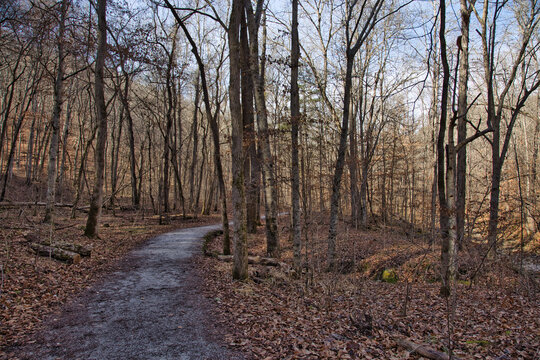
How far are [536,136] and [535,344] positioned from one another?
732 inches

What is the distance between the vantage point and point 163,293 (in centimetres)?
670

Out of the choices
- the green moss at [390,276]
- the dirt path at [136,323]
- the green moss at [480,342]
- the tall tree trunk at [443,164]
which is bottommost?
the green moss at [390,276]

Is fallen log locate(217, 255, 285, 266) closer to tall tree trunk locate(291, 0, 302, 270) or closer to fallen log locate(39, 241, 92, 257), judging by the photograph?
tall tree trunk locate(291, 0, 302, 270)

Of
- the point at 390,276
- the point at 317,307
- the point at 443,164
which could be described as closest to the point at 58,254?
the point at 317,307

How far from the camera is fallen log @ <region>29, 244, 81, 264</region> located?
26.2 ft

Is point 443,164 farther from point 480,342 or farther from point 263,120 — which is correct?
point 263,120

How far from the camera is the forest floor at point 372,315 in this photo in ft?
14.9

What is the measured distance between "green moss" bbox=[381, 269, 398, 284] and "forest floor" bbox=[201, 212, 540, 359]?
0.44 ft

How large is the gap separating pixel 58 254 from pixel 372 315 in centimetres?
767

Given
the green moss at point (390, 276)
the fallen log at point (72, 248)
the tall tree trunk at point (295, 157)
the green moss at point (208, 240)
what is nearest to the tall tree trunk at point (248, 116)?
the tall tree trunk at point (295, 157)

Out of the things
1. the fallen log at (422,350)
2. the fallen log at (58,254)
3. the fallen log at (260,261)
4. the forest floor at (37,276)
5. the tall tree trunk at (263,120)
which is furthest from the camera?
the tall tree trunk at (263,120)

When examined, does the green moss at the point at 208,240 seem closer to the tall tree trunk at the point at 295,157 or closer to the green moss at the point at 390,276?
the tall tree trunk at the point at 295,157

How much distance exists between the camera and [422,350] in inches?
173

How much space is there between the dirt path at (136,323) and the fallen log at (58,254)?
3.67 ft
